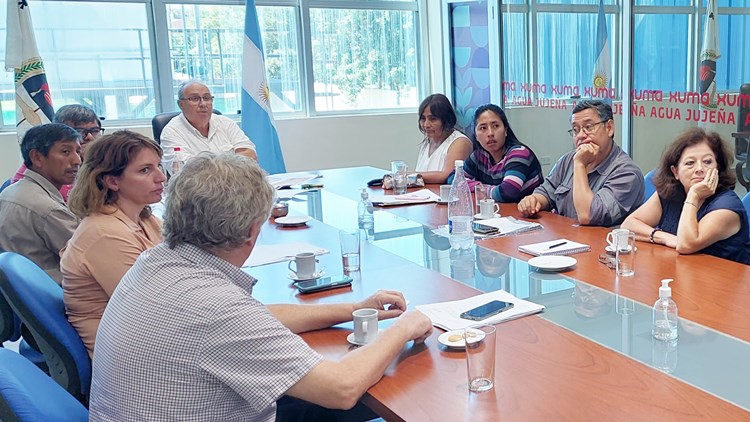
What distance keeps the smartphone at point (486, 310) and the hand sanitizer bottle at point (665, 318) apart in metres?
0.35

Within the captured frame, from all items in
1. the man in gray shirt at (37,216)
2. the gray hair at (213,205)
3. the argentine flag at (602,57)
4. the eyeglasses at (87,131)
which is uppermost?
the argentine flag at (602,57)

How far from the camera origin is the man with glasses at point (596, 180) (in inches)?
102

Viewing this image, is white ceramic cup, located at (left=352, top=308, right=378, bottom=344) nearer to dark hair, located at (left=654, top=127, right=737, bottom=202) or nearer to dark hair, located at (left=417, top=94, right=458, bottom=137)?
dark hair, located at (left=654, top=127, right=737, bottom=202)

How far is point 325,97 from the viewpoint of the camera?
651cm

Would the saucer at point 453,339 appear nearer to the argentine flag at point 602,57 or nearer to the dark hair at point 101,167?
the dark hair at point 101,167

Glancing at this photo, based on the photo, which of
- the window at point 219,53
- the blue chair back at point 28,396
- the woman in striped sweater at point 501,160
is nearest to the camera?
the blue chair back at point 28,396

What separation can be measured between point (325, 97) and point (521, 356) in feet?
17.5

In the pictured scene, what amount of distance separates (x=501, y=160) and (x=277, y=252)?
147 cm

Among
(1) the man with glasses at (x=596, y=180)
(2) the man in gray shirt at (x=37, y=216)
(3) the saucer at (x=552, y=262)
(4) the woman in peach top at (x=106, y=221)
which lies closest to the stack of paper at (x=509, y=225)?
(1) the man with glasses at (x=596, y=180)

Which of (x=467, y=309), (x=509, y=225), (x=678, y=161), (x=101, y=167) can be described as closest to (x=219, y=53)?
(x=509, y=225)

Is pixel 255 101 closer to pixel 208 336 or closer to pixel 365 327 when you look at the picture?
pixel 365 327

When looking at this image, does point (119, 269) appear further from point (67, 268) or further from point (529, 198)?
point (529, 198)

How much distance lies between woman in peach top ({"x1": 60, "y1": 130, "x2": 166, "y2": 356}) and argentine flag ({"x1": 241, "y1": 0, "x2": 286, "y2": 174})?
363 centimetres

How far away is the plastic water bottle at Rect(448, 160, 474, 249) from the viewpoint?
7.88 ft
